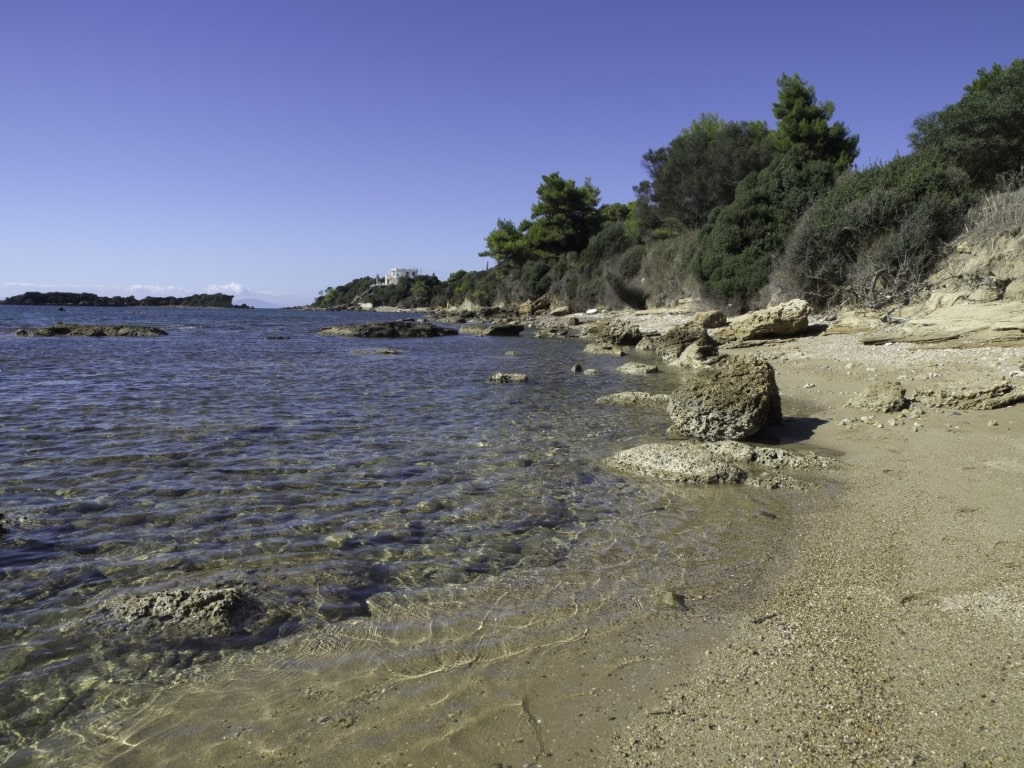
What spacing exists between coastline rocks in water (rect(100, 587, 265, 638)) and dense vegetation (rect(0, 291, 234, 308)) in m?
153

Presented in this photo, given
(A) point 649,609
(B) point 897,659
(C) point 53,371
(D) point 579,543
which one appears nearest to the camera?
(B) point 897,659

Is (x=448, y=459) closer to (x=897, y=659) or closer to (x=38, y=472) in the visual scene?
(x=38, y=472)

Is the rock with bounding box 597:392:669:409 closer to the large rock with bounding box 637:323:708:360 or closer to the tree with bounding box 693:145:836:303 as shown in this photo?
the large rock with bounding box 637:323:708:360

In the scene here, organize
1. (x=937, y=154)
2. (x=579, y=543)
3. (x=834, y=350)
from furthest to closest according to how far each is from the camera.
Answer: (x=937, y=154) → (x=834, y=350) → (x=579, y=543)

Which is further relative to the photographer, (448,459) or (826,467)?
(448,459)

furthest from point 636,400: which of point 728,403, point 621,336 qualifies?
point 621,336

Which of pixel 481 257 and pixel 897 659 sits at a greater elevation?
pixel 481 257

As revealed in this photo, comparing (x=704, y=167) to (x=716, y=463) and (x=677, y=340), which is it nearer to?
(x=677, y=340)

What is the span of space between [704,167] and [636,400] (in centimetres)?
3607

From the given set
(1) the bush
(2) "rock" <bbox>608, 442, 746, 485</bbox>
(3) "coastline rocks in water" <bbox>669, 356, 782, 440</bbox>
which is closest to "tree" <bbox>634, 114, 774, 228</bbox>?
(1) the bush

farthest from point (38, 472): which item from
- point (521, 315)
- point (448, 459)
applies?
point (521, 315)

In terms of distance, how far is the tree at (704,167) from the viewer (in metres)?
41.2

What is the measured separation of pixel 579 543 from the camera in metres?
5.36

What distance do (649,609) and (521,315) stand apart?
57.1 metres
